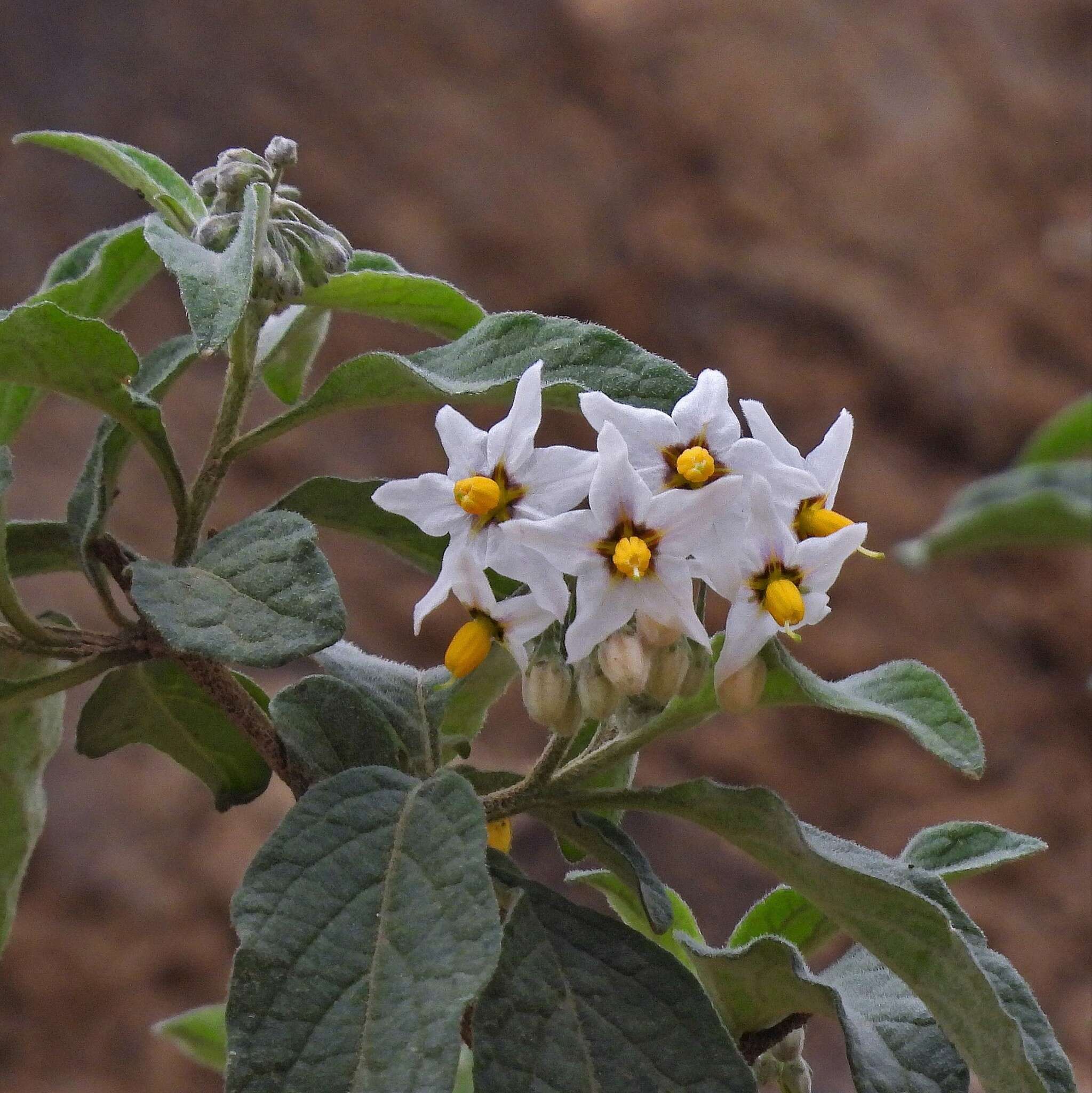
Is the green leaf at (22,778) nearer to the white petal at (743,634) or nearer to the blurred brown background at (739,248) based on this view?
the white petal at (743,634)

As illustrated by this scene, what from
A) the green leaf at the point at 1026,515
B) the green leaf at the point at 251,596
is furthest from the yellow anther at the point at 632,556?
the green leaf at the point at 1026,515

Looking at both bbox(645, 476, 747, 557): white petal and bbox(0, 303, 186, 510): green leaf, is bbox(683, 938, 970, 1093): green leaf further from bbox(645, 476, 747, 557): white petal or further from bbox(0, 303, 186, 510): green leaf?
bbox(0, 303, 186, 510): green leaf

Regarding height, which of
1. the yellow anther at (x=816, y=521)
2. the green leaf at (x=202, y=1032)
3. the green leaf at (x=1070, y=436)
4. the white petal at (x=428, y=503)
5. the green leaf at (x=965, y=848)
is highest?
the green leaf at (x=1070, y=436)

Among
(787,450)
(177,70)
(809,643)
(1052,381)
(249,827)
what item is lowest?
(249,827)

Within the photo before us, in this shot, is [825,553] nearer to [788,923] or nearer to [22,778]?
[788,923]

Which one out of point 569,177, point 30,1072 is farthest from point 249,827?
point 569,177

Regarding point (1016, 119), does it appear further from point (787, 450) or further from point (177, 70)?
point (787, 450)
